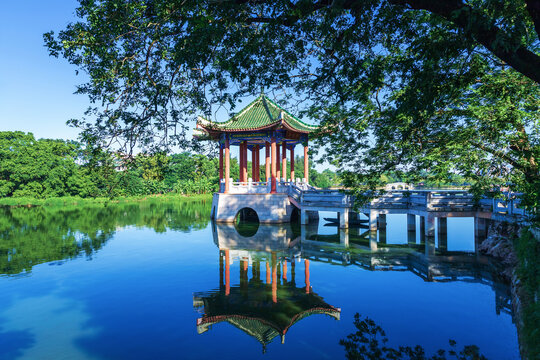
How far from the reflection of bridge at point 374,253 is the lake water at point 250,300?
0.06 metres

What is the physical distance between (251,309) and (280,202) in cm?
1100

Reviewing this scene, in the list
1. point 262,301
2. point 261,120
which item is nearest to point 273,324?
point 262,301

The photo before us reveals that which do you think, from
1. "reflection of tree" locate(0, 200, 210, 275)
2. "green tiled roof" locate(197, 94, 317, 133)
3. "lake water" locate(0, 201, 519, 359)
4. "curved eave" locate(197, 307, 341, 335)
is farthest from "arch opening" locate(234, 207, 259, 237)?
"curved eave" locate(197, 307, 341, 335)

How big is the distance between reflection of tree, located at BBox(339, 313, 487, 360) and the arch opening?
9.45m

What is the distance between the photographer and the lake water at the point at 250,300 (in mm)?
4820

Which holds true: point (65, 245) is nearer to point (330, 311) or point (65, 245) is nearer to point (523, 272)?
point (330, 311)

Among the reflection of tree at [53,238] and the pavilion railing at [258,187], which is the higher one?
the pavilion railing at [258,187]

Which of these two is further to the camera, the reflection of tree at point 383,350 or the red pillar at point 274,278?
the red pillar at point 274,278

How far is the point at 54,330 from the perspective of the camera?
541 centimetres

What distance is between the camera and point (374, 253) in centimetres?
1062

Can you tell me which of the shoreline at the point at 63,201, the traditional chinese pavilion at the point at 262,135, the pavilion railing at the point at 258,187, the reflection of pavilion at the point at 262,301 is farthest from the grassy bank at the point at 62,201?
the reflection of pavilion at the point at 262,301

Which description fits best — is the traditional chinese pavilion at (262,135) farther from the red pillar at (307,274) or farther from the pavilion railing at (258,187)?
the red pillar at (307,274)

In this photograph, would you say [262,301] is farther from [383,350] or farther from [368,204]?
[368,204]

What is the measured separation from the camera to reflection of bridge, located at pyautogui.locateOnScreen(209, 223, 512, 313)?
7975 mm
